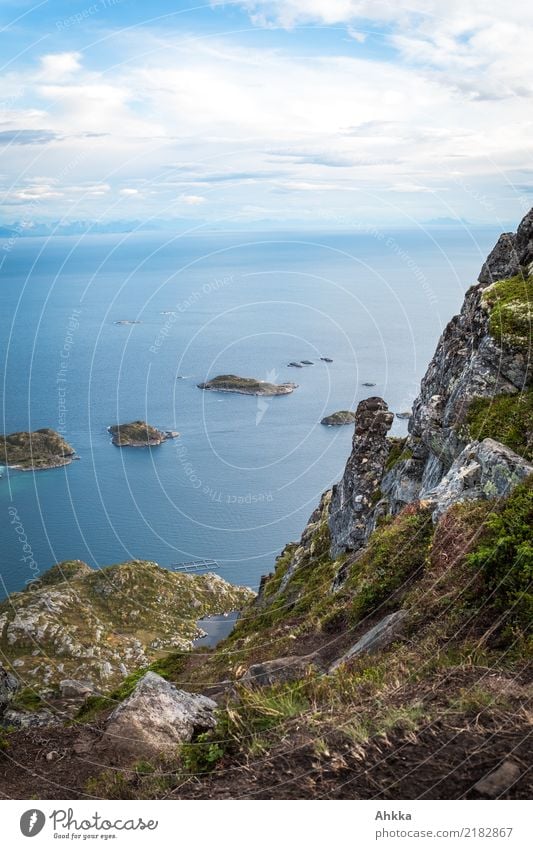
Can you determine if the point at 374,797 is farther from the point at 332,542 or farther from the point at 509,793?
the point at 332,542

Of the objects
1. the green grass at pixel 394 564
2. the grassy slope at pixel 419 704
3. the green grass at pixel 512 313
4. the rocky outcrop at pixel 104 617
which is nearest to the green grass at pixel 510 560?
the grassy slope at pixel 419 704

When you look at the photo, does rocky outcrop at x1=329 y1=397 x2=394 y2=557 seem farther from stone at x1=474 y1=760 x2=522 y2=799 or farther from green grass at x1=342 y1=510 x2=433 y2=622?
stone at x1=474 y1=760 x2=522 y2=799

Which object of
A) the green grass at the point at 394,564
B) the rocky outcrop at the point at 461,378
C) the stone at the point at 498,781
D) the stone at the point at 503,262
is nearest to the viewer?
the stone at the point at 498,781

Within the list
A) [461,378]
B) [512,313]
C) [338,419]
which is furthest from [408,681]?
[338,419]

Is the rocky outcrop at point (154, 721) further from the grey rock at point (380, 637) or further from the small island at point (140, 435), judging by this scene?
the small island at point (140, 435)

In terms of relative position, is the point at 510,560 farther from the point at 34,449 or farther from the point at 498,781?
the point at 34,449
